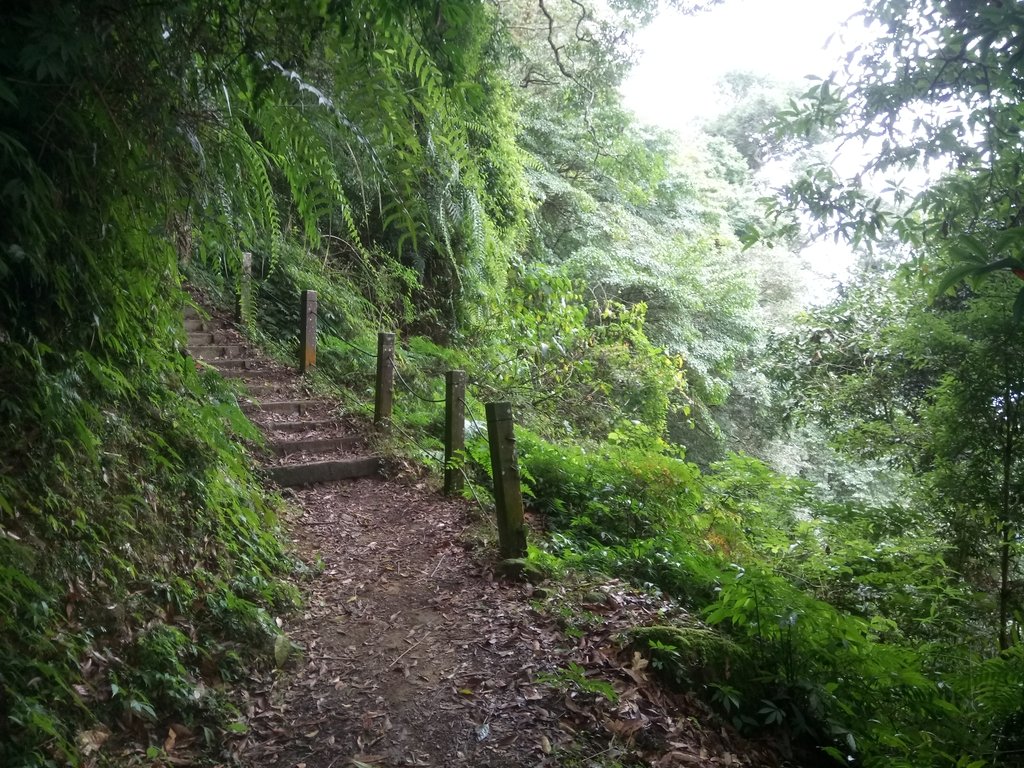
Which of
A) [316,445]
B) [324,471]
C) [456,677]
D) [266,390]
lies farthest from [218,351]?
[456,677]

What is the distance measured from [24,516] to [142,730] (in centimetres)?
98

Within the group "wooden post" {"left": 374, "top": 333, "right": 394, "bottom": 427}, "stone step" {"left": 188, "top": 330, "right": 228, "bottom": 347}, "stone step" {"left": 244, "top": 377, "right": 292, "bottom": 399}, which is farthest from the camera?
"stone step" {"left": 188, "top": 330, "right": 228, "bottom": 347}

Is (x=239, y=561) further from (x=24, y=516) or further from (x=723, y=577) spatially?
(x=723, y=577)

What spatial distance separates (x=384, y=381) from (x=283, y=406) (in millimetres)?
1317

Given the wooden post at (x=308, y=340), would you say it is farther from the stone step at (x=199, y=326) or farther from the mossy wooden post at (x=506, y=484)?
the mossy wooden post at (x=506, y=484)

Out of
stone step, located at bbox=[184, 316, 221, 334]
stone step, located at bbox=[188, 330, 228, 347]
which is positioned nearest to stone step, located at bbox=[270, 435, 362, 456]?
stone step, located at bbox=[188, 330, 228, 347]

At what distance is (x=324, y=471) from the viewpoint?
6.93 m

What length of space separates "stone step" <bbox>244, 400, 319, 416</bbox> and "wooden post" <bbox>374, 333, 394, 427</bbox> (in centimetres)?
107

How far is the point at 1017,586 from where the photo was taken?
18.2 feet

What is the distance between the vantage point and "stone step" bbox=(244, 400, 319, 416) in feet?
26.2

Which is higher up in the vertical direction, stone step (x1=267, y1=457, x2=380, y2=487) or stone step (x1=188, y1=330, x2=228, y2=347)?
stone step (x1=188, y1=330, x2=228, y2=347)

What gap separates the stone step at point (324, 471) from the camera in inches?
261

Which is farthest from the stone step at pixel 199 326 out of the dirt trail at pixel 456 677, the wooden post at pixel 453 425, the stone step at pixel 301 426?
the dirt trail at pixel 456 677

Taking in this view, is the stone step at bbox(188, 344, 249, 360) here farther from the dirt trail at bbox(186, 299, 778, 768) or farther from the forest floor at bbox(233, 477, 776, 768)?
the forest floor at bbox(233, 477, 776, 768)
